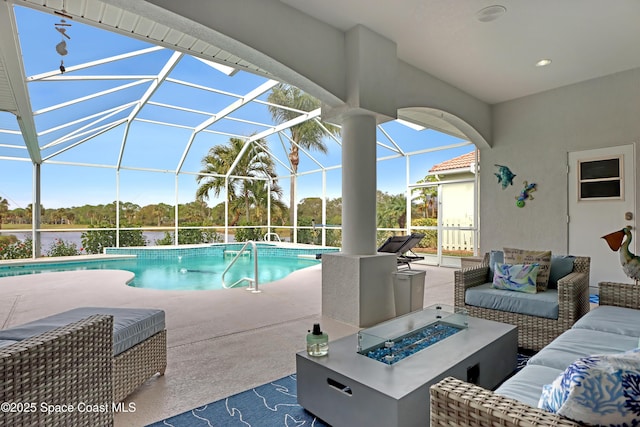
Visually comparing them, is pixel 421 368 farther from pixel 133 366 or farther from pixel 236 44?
pixel 236 44

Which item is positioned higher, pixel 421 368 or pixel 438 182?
pixel 438 182

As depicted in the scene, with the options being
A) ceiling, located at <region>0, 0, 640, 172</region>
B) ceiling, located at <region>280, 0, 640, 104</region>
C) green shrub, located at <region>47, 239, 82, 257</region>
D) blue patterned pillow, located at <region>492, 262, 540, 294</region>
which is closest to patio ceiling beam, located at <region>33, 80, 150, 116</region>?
ceiling, located at <region>0, 0, 640, 172</region>

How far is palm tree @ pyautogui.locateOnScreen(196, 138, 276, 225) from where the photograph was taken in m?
12.6

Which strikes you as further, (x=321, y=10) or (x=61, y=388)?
(x=321, y=10)

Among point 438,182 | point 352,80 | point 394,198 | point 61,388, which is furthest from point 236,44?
point 394,198

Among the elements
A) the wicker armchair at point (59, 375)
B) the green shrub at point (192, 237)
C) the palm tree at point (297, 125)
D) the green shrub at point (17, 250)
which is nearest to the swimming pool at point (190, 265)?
the green shrub at point (192, 237)

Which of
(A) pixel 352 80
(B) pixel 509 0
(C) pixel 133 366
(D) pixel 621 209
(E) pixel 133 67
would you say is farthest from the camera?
(E) pixel 133 67

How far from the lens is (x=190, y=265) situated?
31.6ft

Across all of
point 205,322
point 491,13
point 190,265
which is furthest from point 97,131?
point 491,13

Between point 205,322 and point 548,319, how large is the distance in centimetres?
341

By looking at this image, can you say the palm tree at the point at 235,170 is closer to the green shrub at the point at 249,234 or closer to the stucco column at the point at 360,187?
the green shrub at the point at 249,234

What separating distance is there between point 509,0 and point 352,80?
5.36ft

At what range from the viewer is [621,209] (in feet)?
16.1

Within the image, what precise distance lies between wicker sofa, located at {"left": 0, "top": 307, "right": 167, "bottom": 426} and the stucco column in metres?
2.30
